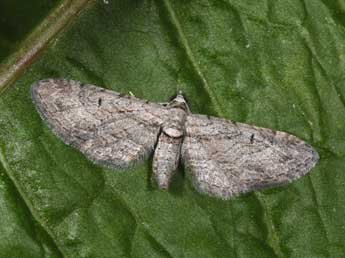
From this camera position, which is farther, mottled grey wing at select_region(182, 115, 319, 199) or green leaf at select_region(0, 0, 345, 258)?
mottled grey wing at select_region(182, 115, 319, 199)

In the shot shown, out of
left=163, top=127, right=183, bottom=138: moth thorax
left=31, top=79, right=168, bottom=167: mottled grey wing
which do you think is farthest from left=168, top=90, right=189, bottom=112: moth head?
left=163, top=127, right=183, bottom=138: moth thorax

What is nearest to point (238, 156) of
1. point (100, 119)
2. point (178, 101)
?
point (178, 101)

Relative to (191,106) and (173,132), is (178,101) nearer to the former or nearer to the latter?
(191,106)

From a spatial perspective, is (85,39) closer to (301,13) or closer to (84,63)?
(84,63)

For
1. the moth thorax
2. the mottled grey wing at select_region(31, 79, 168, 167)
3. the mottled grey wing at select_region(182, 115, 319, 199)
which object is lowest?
the mottled grey wing at select_region(182, 115, 319, 199)

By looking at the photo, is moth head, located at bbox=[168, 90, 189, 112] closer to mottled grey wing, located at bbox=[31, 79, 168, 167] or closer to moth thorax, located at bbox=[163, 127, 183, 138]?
mottled grey wing, located at bbox=[31, 79, 168, 167]

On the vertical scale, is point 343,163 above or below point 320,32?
below

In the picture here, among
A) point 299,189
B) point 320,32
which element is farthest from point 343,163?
point 320,32
